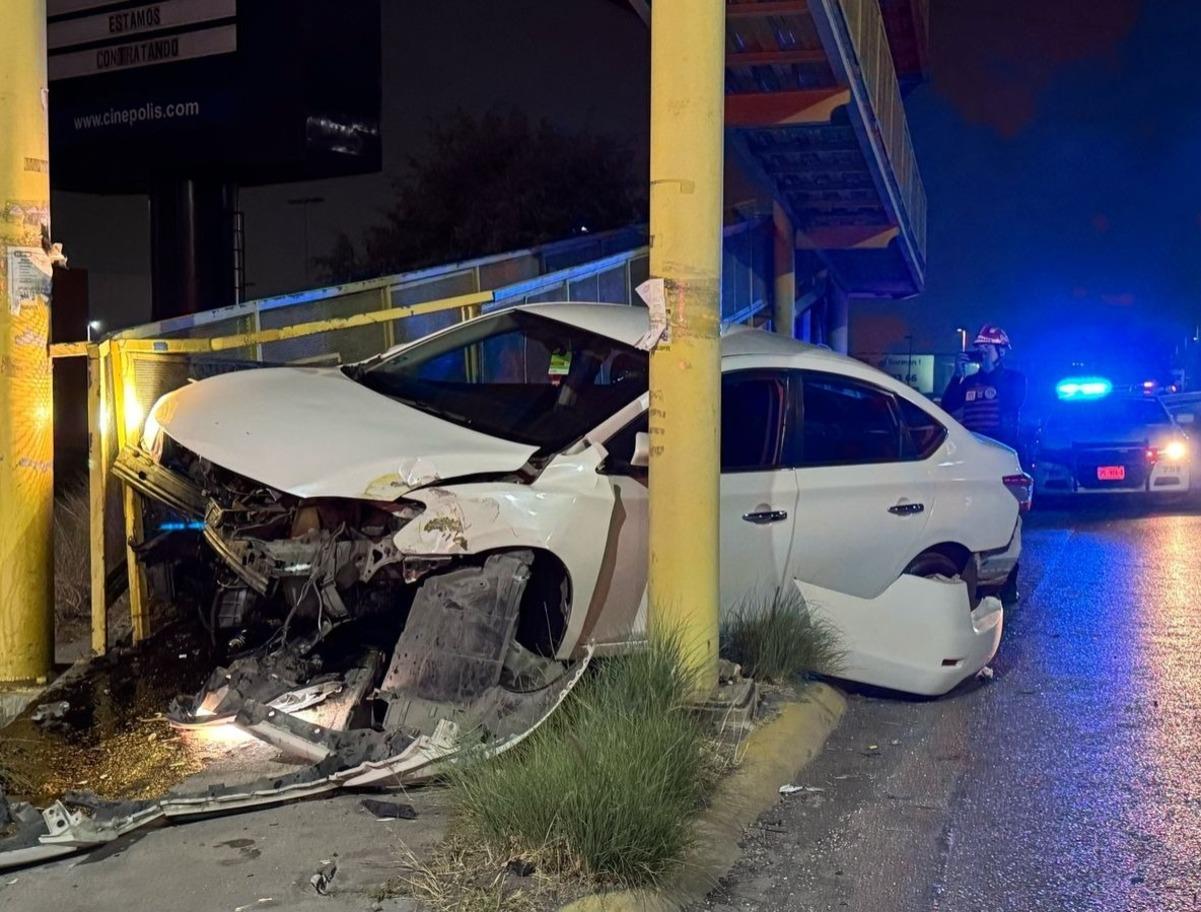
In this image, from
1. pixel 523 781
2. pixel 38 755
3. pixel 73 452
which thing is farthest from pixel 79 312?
pixel 523 781

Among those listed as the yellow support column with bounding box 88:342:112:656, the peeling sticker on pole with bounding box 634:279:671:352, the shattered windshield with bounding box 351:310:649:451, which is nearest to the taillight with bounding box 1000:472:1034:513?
the shattered windshield with bounding box 351:310:649:451

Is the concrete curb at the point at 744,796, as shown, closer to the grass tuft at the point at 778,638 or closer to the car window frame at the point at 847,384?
the grass tuft at the point at 778,638

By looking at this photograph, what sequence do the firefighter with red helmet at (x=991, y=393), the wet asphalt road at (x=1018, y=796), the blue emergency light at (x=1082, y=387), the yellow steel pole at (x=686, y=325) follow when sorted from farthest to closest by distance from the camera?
the blue emergency light at (x=1082, y=387)
the firefighter with red helmet at (x=991, y=393)
the yellow steel pole at (x=686, y=325)
the wet asphalt road at (x=1018, y=796)

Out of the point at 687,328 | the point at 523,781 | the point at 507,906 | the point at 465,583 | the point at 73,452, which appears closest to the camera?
the point at 507,906

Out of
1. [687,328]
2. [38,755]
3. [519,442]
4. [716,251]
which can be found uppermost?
[716,251]

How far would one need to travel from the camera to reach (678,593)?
514 cm

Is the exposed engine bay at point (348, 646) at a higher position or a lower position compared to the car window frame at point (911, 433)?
lower

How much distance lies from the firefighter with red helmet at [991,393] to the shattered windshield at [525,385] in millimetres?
5981

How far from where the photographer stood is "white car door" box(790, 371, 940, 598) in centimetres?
616

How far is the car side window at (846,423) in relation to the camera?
636cm

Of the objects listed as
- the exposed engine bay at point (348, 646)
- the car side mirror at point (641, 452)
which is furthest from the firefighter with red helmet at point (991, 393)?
the exposed engine bay at point (348, 646)

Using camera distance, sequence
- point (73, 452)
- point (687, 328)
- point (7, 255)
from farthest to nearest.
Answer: point (73, 452), point (7, 255), point (687, 328)

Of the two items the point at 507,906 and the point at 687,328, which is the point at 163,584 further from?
the point at 507,906

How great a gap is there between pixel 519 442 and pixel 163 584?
80.4 inches
